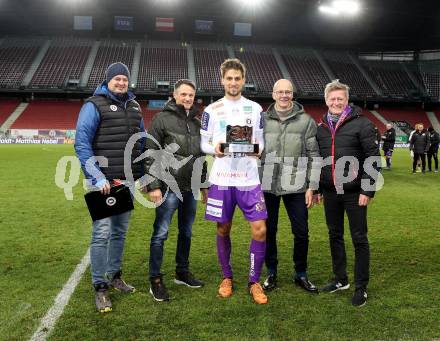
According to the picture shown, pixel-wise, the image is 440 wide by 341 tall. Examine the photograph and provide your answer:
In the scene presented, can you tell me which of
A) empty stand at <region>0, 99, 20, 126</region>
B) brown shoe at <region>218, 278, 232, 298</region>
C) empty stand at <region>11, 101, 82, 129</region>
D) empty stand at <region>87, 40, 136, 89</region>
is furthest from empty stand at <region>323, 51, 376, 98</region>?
brown shoe at <region>218, 278, 232, 298</region>

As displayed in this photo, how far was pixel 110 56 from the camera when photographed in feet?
158

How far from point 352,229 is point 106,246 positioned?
2.51m

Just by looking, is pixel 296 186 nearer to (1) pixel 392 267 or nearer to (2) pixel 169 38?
(1) pixel 392 267

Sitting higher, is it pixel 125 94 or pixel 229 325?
pixel 125 94

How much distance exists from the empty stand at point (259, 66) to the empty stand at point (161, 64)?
6907 millimetres

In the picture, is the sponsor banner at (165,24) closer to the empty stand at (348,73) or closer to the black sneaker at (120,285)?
the empty stand at (348,73)

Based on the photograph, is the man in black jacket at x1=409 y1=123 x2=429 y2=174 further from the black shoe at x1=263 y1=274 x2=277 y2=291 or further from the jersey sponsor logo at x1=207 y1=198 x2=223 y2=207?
the jersey sponsor logo at x1=207 y1=198 x2=223 y2=207

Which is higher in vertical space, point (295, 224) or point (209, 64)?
point (209, 64)

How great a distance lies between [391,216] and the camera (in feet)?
27.7

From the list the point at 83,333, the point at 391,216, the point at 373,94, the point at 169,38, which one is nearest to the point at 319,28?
the point at 373,94

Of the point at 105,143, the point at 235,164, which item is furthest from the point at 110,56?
the point at 235,164

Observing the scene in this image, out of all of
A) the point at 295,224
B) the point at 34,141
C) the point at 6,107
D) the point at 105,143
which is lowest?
the point at 34,141

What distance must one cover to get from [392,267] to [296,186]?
191 cm

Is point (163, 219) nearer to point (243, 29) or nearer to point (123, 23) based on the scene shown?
point (123, 23)
